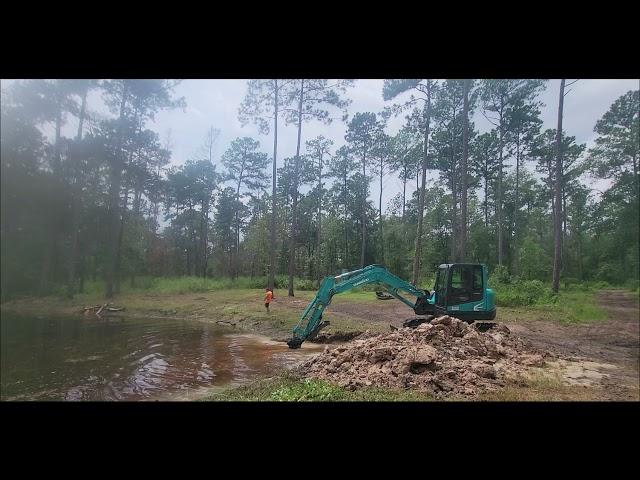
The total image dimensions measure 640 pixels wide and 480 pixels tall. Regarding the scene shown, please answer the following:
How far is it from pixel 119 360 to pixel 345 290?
5.49 m

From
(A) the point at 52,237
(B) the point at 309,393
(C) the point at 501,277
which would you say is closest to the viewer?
(A) the point at 52,237

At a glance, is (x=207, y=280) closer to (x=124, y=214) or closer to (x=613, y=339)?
(x=124, y=214)

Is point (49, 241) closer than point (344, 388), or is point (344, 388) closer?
point (49, 241)

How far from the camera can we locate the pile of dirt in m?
5.69

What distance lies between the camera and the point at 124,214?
17.8ft

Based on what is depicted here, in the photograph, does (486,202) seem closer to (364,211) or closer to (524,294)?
(364,211)

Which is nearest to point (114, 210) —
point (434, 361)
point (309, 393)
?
point (309, 393)

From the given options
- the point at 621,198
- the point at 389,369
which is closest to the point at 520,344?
the point at 389,369

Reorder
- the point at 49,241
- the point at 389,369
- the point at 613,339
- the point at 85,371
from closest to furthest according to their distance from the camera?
the point at 49,241
the point at 389,369
the point at 85,371
the point at 613,339

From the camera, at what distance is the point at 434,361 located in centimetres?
613

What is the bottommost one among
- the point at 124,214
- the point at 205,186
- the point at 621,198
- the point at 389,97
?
the point at 124,214

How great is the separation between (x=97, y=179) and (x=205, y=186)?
37.1ft

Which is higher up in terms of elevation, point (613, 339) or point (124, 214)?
point (124, 214)

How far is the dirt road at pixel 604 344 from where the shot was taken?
17.0ft
